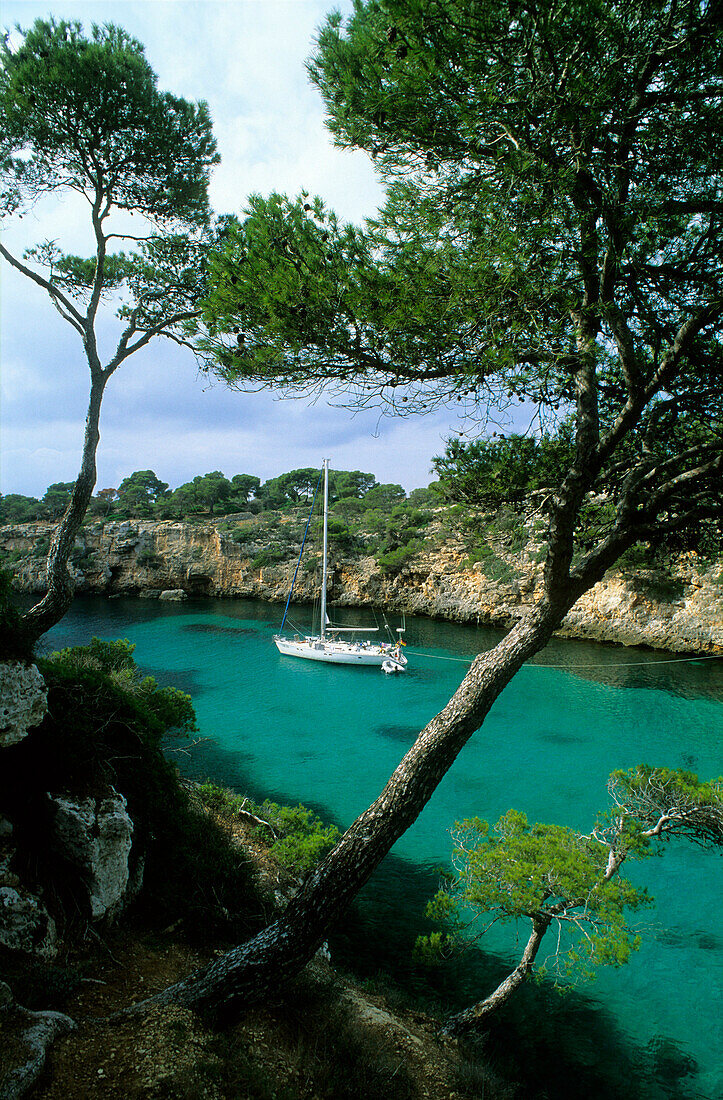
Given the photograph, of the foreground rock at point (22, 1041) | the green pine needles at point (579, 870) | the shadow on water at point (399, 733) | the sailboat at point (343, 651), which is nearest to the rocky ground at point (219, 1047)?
the foreground rock at point (22, 1041)

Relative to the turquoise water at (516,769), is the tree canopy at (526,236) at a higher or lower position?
higher

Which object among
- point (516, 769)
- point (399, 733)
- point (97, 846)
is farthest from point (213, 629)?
point (97, 846)

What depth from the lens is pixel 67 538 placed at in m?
5.70

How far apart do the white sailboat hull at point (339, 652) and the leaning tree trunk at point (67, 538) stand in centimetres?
1507

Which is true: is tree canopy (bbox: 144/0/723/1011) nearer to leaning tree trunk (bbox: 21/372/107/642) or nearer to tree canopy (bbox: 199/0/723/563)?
tree canopy (bbox: 199/0/723/563)

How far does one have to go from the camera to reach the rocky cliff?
69.7 ft

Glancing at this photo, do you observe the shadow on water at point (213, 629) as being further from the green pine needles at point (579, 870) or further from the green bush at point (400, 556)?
the green pine needles at point (579, 870)

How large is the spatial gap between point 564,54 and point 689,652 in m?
22.8

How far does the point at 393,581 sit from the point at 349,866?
27951 millimetres

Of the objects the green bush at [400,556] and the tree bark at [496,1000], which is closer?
the tree bark at [496,1000]

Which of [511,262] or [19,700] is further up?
[511,262]

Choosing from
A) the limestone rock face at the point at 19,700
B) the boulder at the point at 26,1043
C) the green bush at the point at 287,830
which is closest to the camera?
the boulder at the point at 26,1043

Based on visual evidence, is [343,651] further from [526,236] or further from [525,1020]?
[526,236]

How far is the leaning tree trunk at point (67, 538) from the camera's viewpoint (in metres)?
5.39
